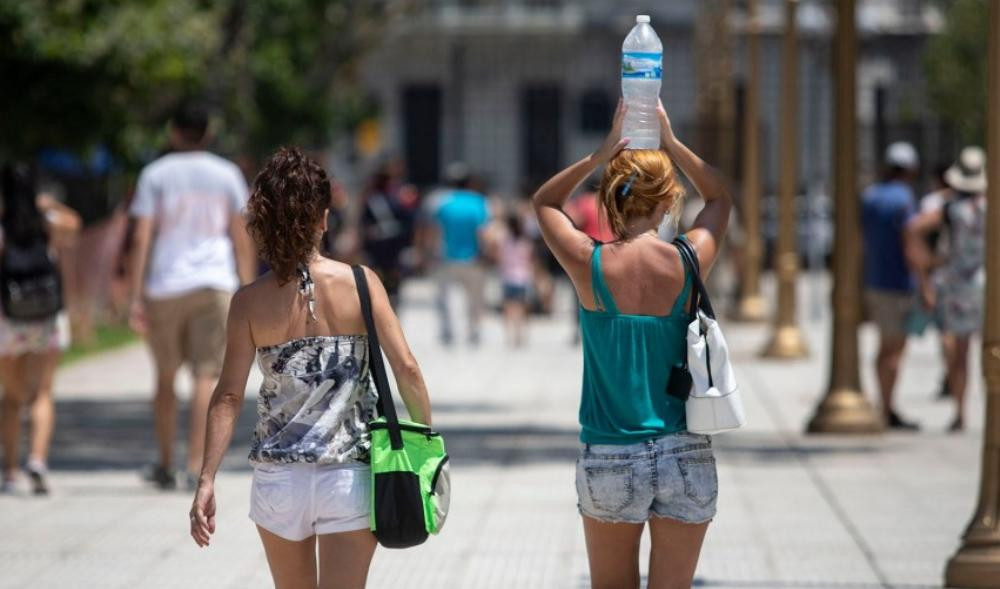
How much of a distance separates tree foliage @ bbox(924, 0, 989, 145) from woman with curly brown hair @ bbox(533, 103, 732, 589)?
1441 inches

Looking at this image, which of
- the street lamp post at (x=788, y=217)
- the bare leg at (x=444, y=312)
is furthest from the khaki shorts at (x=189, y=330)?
the bare leg at (x=444, y=312)

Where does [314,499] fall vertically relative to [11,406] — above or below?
above

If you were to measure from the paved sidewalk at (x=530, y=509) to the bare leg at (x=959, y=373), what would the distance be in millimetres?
138

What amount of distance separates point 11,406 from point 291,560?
18.9 feet

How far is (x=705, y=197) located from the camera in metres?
5.87

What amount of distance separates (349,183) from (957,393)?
41.0 meters

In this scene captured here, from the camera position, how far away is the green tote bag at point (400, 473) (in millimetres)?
5227

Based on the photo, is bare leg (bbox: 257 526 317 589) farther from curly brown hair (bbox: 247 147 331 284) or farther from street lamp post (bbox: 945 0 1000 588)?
street lamp post (bbox: 945 0 1000 588)

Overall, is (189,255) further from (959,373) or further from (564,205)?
(959,373)

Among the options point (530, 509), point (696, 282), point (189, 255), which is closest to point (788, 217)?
point (530, 509)

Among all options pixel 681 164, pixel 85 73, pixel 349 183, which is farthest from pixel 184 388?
pixel 349 183

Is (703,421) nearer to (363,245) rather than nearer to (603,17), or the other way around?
(363,245)

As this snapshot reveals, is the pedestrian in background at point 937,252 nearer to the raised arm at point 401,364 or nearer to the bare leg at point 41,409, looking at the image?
the bare leg at point 41,409

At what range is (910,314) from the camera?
44.8ft
